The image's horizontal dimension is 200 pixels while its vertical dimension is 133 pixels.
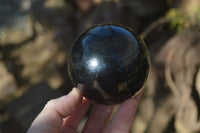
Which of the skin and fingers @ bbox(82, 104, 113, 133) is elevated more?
the skin

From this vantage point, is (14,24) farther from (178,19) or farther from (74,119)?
(74,119)

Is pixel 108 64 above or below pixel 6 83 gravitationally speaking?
above

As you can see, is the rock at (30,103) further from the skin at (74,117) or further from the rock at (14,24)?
the rock at (14,24)

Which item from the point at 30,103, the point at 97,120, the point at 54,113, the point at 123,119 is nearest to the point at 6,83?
the point at 30,103

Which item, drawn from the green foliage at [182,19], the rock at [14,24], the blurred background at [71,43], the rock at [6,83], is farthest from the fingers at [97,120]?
the rock at [14,24]

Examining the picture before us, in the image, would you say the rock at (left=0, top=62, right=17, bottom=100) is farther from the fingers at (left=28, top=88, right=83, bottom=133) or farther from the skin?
the fingers at (left=28, top=88, right=83, bottom=133)

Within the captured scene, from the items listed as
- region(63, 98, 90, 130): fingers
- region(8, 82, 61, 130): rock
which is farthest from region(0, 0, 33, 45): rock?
region(63, 98, 90, 130): fingers
